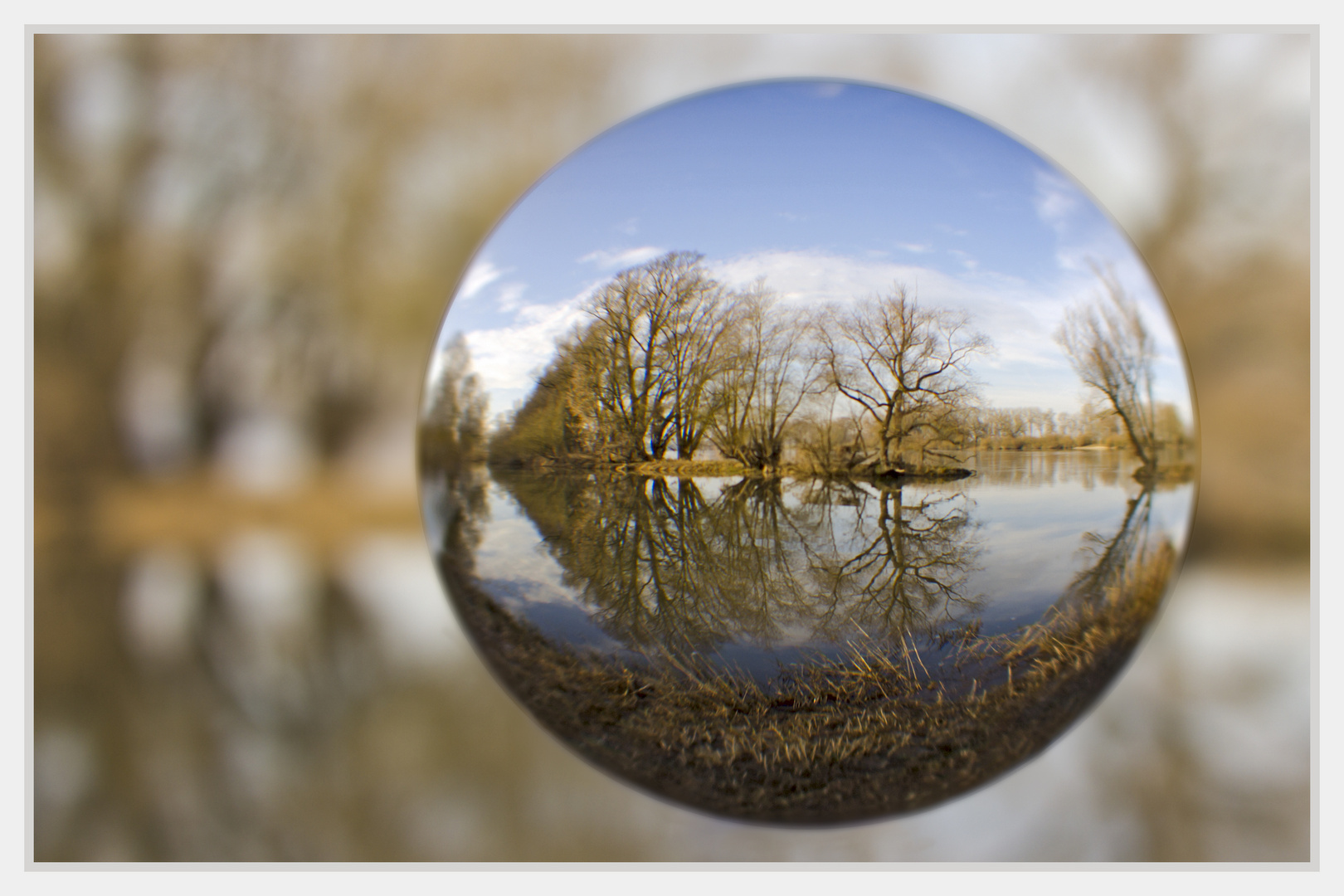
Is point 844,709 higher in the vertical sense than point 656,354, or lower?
lower

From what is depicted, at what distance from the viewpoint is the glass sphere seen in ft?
1.66

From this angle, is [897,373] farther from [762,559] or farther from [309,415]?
[309,415]

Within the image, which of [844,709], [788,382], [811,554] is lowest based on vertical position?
[844,709]

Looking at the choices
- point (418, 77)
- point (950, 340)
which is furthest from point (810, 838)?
point (418, 77)

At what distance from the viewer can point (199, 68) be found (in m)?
1.56

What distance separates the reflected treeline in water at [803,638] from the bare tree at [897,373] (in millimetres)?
30

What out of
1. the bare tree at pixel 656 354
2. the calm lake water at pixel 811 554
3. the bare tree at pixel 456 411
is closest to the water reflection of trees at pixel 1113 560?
the calm lake water at pixel 811 554

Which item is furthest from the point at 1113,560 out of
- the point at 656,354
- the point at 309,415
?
the point at 309,415

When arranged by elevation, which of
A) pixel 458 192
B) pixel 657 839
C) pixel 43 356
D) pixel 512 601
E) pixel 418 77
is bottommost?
pixel 657 839

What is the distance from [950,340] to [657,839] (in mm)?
709

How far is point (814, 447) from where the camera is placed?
0.50 metres

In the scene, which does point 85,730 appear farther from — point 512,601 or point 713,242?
point 713,242

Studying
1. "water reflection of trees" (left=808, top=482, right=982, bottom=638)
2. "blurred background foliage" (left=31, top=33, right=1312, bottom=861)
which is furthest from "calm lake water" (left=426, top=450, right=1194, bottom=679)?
"blurred background foliage" (left=31, top=33, right=1312, bottom=861)

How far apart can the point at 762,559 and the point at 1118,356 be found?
10.7 inches
